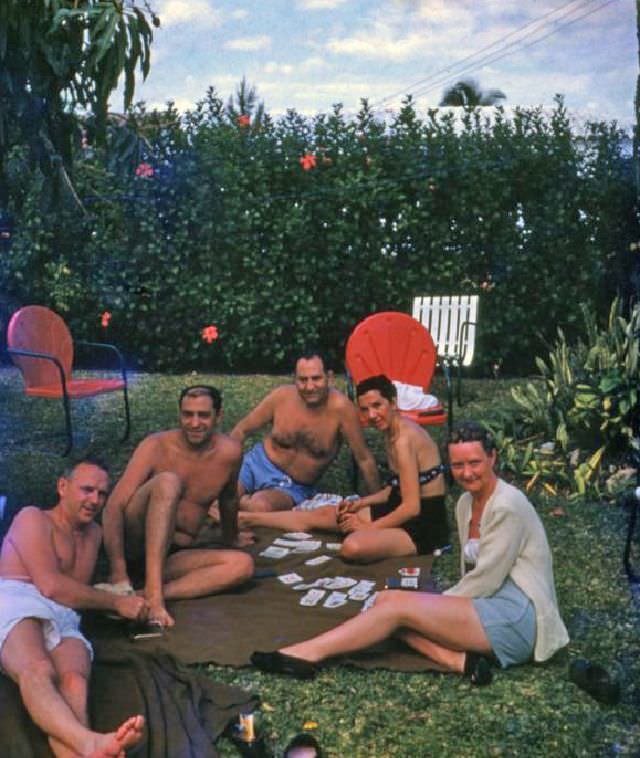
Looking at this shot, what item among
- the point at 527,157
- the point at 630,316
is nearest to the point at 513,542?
the point at 630,316

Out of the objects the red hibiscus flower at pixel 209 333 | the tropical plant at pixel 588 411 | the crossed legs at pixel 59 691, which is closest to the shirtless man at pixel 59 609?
the crossed legs at pixel 59 691

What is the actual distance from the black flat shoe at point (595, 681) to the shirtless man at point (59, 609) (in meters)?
1.49

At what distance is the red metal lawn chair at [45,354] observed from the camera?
272 inches

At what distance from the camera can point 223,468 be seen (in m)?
4.98

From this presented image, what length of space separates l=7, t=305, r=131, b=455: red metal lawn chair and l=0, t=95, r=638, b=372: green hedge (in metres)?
0.41

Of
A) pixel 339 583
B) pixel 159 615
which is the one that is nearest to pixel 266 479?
pixel 339 583

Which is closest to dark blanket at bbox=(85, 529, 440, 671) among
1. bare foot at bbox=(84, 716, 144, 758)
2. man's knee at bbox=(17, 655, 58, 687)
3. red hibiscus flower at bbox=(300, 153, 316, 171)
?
man's knee at bbox=(17, 655, 58, 687)

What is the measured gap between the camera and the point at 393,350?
734 centimetres

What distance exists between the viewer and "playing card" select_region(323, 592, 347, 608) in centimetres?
463

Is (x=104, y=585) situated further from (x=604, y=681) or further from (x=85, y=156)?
(x=85, y=156)

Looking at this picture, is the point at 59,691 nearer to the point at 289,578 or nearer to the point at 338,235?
the point at 289,578

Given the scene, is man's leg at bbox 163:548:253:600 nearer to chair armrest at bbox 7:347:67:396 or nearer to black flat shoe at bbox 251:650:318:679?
black flat shoe at bbox 251:650:318:679

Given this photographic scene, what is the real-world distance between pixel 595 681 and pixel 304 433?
2671 millimetres

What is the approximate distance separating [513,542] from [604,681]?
1.72 ft
